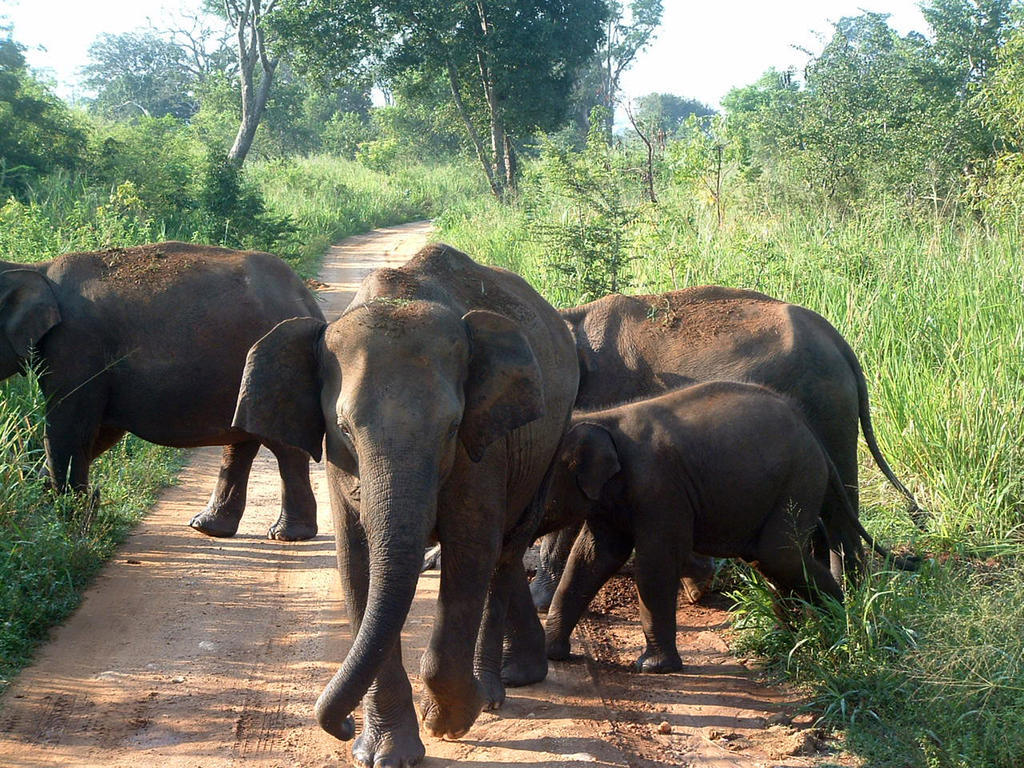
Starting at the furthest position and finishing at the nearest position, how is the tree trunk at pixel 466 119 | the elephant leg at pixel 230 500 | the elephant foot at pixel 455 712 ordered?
the tree trunk at pixel 466 119
the elephant leg at pixel 230 500
the elephant foot at pixel 455 712

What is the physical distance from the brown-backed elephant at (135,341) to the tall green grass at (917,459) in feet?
10.3

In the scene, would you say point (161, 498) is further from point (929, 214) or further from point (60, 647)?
point (929, 214)

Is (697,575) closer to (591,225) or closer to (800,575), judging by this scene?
(800,575)

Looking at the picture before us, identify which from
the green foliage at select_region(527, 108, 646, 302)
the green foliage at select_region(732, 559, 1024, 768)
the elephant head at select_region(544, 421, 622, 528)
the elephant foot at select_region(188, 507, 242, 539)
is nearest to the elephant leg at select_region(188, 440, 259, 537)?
the elephant foot at select_region(188, 507, 242, 539)

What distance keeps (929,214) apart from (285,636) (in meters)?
7.91

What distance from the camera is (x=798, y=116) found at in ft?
49.8

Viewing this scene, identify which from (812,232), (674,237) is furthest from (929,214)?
(674,237)

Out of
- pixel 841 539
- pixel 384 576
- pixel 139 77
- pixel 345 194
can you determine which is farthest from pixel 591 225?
pixel 139 77

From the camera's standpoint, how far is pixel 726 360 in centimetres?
588

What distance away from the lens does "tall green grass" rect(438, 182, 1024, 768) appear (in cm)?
404

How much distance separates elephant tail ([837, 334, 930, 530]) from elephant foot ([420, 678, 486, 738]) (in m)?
2.71

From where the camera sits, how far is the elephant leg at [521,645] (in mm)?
4699

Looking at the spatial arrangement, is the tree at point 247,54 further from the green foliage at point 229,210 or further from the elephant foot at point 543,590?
the elephant foot at point 543,590

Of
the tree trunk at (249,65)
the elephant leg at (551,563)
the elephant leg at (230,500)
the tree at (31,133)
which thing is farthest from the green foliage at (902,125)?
the tree trunk at (249,65)
